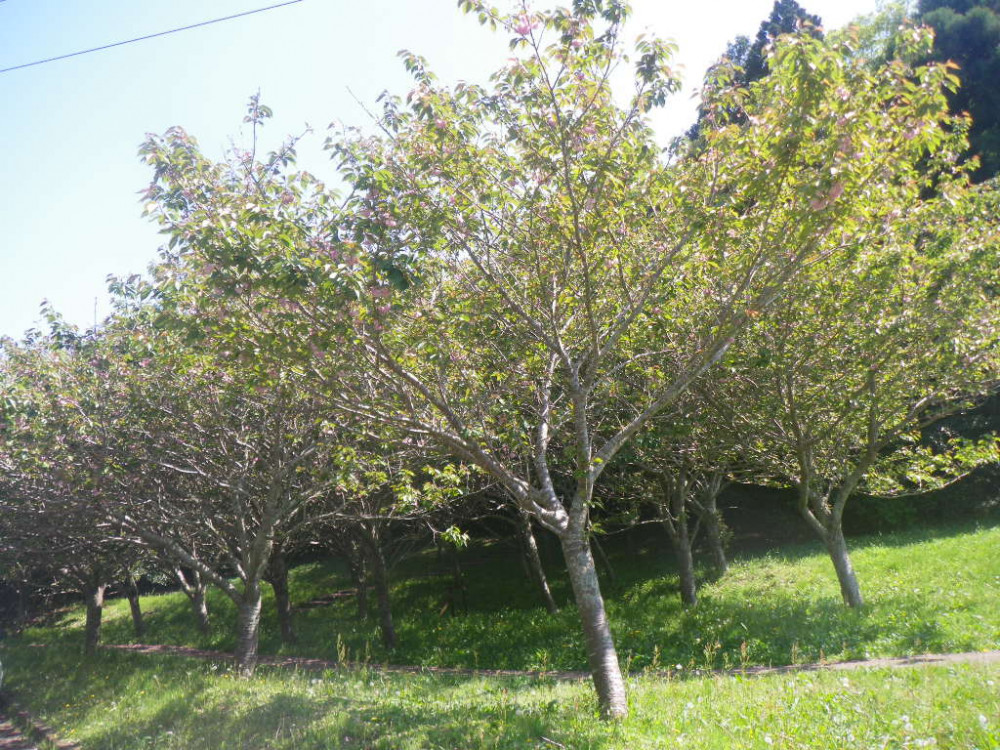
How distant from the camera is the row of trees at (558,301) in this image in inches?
252

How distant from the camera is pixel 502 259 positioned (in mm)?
8164

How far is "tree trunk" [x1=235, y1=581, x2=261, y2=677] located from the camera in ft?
38.3

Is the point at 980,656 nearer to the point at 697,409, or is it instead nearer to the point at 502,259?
the point at 697,409

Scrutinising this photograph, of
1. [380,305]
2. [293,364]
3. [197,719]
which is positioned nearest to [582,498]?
[380,305]

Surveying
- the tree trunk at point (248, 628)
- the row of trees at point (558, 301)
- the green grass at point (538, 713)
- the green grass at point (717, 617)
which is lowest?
the green grass at point (717, 617)

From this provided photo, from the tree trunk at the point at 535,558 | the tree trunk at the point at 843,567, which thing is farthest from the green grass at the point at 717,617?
the tree trunk at the point at 535,558

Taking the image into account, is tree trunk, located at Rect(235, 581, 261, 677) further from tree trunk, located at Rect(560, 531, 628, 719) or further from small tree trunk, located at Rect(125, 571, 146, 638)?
small tree trunk, located at Rect(125, 571, 146, 638)

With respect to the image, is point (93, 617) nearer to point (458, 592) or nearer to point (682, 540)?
point (458, 592)

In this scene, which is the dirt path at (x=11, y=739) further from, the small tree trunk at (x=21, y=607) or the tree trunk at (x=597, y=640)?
the small tree trunk at (x=21, y=607)

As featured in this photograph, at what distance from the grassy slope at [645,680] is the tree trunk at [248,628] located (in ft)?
1.44

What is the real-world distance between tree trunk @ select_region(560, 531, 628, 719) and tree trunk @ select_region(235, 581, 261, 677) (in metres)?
7.62

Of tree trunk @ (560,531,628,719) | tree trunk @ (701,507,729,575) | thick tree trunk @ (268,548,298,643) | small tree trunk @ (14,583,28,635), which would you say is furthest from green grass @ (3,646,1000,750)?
small tree trunk @ (14,583,28,635)

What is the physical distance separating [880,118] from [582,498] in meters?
4.82

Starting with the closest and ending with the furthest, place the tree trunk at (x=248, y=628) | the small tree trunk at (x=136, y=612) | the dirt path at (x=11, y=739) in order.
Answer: the dirt path at (x=11, y=739)
the tree trunk at (x=248, y=628)
the small tree trunk at (x=136, y=612)
